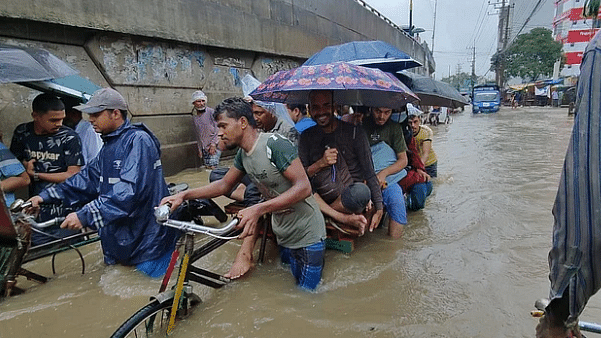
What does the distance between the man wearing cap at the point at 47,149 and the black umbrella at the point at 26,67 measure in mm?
215

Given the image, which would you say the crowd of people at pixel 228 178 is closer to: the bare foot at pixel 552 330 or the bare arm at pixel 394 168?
the bare arm at pixel 394 168

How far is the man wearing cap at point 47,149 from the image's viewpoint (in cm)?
345

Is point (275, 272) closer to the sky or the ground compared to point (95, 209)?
closer to the ground

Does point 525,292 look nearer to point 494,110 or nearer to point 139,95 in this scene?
point 139,95

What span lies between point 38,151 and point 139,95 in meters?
3.70

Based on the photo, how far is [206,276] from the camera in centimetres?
271

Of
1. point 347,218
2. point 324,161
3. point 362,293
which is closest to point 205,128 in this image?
point 324,161

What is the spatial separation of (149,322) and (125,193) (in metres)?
0.96

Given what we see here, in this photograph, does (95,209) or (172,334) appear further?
(95,209)

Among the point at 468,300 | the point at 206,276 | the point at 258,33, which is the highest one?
the point at 258,33

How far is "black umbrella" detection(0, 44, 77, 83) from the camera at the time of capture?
3.28 m

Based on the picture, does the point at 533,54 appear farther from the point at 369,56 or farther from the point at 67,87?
the point at 67,87

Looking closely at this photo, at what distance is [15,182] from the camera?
10.8 ft

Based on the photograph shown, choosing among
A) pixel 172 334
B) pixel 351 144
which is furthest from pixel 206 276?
pixel 351 144
